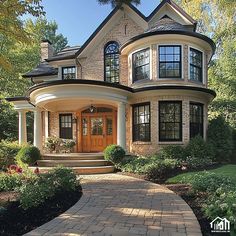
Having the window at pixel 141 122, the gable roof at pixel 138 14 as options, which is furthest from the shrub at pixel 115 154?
the gable roof at pixel 138 14

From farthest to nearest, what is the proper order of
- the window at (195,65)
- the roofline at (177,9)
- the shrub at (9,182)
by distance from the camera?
the roofline at (177,9)
the window at (195,65)
the shrub at (9,182)

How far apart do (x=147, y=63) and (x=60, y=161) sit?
22.0ft

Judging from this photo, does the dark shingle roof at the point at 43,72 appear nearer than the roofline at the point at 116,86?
No

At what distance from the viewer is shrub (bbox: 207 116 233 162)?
1708cm

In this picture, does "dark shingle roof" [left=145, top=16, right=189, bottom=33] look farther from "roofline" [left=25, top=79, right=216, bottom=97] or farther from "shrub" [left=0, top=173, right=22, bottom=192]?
"shrub" [left=0, top=173, right=22, bottom=192]

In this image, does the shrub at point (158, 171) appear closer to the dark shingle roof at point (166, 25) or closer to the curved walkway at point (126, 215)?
the curved walkway at point (126, 215)

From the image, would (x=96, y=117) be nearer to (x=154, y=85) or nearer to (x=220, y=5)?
(x=154, y=85)

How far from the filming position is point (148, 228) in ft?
18.5

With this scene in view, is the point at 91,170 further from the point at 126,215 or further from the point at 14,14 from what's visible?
the point at 14,14

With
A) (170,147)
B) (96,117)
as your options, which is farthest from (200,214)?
(96,117)

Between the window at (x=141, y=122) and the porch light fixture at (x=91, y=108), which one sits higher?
the porch light fixture at (x=91, y=108)

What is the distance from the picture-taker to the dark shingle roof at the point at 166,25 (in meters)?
Result: 16.0

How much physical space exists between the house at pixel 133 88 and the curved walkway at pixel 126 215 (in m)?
6.60
